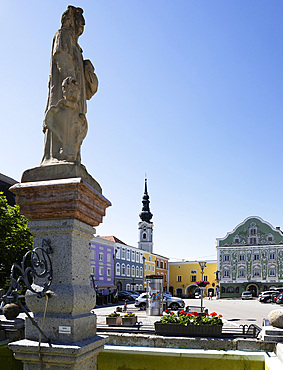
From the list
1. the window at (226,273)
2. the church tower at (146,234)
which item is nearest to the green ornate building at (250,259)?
the window at (226,273)

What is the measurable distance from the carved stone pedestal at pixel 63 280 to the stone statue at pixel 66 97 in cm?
33

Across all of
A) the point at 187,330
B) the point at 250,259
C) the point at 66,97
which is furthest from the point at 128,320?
the point at 250,259

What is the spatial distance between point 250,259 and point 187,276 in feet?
57.3

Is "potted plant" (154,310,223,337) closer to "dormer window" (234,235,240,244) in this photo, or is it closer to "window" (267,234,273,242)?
"window" (267,234,273,242)

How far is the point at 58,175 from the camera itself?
Answer: 9.78ft

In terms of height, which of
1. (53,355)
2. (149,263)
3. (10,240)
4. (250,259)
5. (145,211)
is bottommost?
(149,263)

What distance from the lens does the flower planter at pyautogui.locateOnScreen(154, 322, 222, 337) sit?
18.0 ft

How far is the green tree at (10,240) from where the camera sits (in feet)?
42.3

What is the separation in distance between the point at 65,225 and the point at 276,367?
2.50m

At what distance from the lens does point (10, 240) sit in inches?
532

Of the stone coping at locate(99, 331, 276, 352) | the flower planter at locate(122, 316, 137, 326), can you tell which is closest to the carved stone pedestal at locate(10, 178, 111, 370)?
Result: the stone coping at locate(99, 331, 276, 352)

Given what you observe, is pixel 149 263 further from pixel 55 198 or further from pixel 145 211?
pixel 55 198

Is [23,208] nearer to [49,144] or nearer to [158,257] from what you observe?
[49,144]

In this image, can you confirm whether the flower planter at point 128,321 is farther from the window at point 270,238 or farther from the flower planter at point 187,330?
the window at point 270,238
